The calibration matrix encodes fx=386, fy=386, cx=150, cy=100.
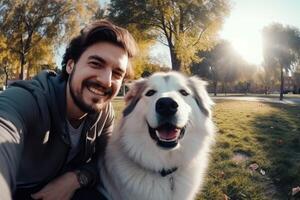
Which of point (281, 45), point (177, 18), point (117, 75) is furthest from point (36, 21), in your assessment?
point (117, 75)

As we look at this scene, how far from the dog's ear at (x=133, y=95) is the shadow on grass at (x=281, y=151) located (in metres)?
2.42

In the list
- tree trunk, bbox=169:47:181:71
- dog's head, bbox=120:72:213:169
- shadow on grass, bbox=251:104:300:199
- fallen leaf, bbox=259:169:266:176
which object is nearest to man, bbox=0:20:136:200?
dog's head, bbox=120:72:213:169

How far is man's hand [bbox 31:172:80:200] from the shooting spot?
329 centimetres

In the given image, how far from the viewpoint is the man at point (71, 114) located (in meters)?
3.00

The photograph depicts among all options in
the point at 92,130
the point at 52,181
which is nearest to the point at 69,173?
the point at 52,181

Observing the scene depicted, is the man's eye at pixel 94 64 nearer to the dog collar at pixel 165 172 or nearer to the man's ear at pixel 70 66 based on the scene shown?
the man's ear at pixel 70 66

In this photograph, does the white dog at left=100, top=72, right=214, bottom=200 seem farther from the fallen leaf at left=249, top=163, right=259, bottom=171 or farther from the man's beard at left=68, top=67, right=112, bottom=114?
the fallen leaf at left=249, top=163, right=259, bottom=171

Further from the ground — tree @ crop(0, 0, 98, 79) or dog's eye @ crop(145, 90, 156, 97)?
tree @ crop(0, 0, 98, 79)

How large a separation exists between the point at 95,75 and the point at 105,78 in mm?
97

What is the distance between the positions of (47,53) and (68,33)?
2.62 metres

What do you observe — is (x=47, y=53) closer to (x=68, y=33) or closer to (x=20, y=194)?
(x=68, y=33)

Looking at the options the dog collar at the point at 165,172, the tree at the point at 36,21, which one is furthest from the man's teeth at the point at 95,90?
the tree at the point at 36,21

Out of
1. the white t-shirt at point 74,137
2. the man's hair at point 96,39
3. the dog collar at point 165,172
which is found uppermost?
the man's hair at point 96,39

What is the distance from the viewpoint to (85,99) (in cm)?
329
